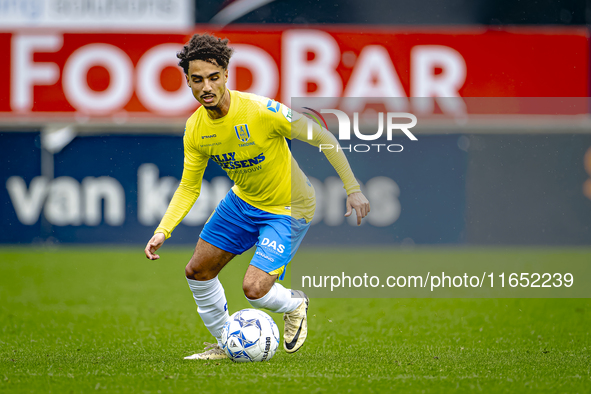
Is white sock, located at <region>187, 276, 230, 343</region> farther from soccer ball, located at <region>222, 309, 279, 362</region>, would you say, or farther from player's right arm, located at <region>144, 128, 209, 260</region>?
player's right arm, located at <region>144, 128, 209, 260</region>

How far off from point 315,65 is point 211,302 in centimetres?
959

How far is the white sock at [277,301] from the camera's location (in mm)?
5047

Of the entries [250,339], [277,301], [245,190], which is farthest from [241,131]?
[250,339]

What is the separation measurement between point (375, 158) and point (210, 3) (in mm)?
4869

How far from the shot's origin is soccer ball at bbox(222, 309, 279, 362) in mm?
4973

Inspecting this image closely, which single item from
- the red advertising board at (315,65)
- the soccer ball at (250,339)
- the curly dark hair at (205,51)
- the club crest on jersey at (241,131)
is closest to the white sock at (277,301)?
the soccer ball at (250,339)

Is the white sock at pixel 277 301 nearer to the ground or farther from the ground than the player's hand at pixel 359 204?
nearer to the ground

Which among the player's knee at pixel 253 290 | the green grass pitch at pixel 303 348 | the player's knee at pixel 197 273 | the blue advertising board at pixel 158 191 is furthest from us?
the blue advertising board at pixel 158 191

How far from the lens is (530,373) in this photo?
4.68 m

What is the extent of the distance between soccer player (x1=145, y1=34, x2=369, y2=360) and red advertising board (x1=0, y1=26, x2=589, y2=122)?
29.3ft

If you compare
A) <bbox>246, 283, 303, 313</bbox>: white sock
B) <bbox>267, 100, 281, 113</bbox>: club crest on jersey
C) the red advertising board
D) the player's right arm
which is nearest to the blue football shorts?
<bbox>246, 283, 303, 313</bbox>: white sock

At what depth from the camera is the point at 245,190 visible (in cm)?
532

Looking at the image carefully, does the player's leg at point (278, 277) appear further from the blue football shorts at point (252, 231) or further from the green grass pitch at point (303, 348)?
the green grass pitch at point (303, 348)

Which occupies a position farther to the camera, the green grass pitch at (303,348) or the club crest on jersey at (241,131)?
the club crest on jersey at (241,131)
